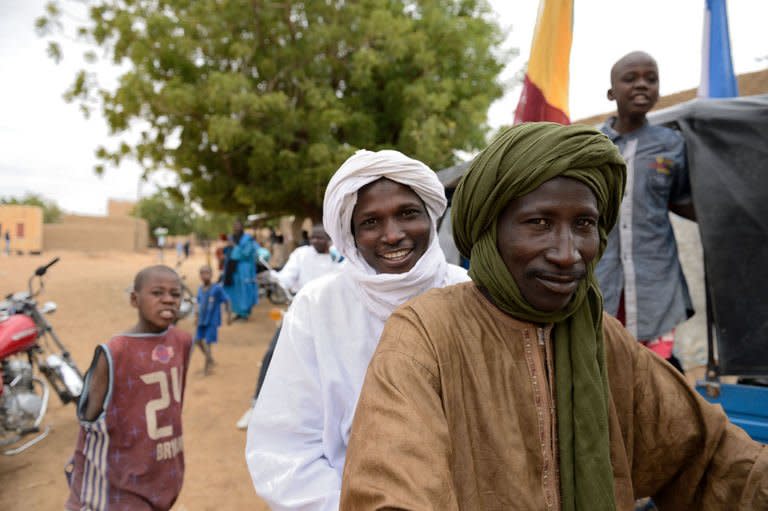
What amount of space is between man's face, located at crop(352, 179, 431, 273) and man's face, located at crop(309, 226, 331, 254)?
13.5ft

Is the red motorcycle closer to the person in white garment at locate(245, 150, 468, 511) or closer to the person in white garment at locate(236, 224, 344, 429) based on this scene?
the person in white garment at locate(236, 224, 344, 429)

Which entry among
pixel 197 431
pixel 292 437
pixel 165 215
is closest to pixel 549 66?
pixel 292 437

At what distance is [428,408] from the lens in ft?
3.24

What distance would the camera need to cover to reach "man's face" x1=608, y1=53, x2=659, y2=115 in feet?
8.38

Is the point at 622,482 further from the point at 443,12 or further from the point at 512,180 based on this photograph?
the point at 443,12

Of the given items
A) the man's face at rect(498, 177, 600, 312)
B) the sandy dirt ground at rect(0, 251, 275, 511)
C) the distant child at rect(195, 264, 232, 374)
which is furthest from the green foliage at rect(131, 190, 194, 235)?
the man's face at rect(498, 177, 600, 312)

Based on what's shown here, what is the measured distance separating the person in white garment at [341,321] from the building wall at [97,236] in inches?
1502

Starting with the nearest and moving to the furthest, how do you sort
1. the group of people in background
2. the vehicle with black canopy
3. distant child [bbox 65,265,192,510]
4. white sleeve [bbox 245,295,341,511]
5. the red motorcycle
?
the group of people in background
white sleeve [bbox 245,295,341,511]
the vehicle with black canopy
distant child [bbox 65,265,192,510]
the red motorcycle

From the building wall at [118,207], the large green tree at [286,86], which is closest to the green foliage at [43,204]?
the building wall at [118,207]

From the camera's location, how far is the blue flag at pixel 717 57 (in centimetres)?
374

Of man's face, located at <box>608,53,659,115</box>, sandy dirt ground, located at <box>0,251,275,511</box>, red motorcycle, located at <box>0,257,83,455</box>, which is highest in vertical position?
man's face, located at <box>608,53,659,115</box>

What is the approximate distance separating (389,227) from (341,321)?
346mm

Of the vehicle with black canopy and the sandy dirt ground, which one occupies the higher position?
the vehicle with black canopy

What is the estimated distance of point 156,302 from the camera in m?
2.71
